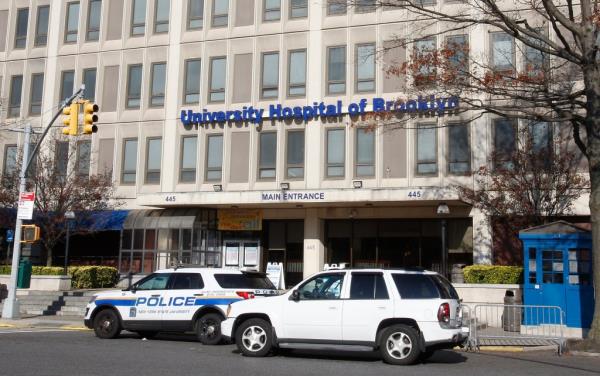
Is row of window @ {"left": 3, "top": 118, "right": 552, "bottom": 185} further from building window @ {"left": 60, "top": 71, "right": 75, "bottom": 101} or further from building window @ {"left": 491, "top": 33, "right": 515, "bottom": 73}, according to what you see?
building window @ {"left": 60, "top": 71, "right": 75, "bottom": 101}

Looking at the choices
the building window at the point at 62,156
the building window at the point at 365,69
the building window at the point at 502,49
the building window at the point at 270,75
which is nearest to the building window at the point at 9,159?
the building window at the point at 62,156

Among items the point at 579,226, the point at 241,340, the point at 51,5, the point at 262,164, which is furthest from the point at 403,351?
the point at 51,5

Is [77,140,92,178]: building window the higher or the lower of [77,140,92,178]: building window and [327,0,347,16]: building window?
the lower

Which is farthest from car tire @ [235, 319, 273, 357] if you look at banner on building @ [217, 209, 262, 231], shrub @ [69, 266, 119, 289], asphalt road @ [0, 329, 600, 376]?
shrub @ [69, 266, 119, 289]

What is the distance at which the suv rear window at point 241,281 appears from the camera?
1608cm

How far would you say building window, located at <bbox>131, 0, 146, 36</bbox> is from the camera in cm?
3167

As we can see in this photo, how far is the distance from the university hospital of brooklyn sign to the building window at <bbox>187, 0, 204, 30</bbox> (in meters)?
4.14

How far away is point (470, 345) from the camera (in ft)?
49.0

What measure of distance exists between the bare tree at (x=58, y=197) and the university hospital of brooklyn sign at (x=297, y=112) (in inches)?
192

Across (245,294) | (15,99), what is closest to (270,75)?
(15,99)

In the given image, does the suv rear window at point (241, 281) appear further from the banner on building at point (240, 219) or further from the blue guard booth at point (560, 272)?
the banner on building at point (240, 219)

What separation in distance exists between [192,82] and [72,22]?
7.65m

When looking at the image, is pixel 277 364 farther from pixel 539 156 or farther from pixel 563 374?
pixel 539 156

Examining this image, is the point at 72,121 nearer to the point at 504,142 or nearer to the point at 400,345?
the point at 400,345
